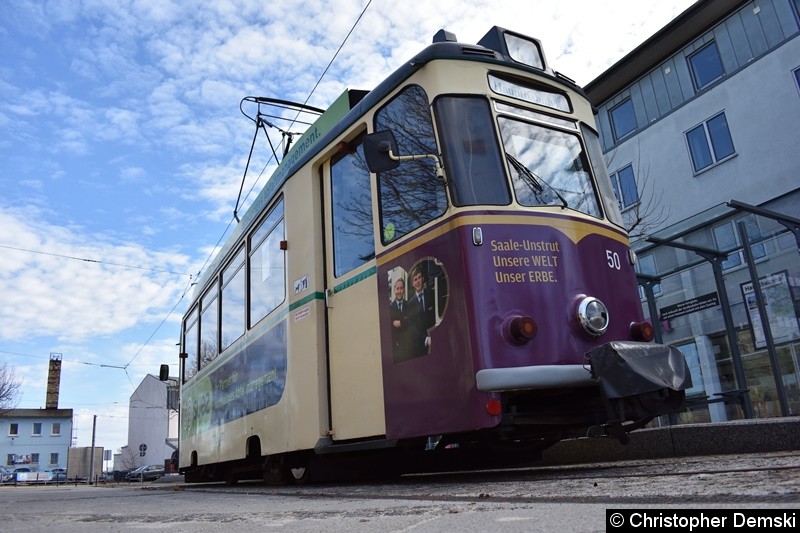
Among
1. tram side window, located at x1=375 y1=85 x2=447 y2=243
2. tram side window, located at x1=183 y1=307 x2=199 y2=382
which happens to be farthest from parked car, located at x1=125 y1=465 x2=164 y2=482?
tram side window, located at x1=375 y1=85 x2=447 y2=243

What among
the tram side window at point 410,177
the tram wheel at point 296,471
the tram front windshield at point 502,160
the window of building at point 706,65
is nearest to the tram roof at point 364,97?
the tram side window at point 410,177

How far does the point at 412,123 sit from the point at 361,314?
1554mm

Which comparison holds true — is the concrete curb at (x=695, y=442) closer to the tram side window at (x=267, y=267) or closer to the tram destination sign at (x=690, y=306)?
the tram destination sign at (x=690, y=306)

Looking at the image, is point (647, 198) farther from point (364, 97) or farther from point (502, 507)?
point (502, 507)

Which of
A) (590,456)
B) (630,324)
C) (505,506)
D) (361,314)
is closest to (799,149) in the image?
(590,456)

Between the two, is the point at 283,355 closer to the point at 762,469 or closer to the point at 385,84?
the point at 385,84

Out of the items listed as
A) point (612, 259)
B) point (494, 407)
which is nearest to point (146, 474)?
point (612, 259)

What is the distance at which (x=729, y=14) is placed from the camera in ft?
52.9

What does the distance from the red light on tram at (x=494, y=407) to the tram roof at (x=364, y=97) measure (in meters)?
2.53

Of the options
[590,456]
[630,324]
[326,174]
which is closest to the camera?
[630,324]

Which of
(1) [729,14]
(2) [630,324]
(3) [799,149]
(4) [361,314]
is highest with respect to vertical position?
(1) [729,14]

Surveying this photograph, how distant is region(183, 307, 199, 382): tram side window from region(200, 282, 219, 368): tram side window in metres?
0.49

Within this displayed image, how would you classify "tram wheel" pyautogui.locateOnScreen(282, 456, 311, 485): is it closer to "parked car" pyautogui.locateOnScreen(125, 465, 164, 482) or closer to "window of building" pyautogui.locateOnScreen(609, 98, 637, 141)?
"window of building" pyautogui.locateOnScreen(609, 98, 637, 141)

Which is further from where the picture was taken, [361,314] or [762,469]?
[361,314]
